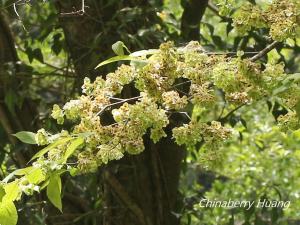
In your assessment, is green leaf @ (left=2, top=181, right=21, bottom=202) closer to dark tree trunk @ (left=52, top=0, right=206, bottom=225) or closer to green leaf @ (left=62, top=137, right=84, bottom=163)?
green leaf @ (left=62, top=137, right=84, bottom=163)

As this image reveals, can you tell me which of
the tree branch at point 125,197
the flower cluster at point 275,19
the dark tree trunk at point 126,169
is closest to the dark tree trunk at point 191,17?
the dark tree trunk at point 126,169

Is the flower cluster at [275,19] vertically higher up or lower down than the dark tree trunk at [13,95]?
higher up

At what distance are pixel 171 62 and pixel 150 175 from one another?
0.88 m

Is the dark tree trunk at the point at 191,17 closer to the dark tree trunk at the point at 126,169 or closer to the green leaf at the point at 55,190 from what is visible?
the dark tree trunk at the point at 126,169

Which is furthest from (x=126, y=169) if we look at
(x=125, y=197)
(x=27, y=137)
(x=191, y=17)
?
(x=27, y=137)

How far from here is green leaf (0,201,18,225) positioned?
963mm

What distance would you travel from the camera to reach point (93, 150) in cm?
97

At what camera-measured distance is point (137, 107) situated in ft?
2.95

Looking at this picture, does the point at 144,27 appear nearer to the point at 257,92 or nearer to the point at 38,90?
the point at 38,90

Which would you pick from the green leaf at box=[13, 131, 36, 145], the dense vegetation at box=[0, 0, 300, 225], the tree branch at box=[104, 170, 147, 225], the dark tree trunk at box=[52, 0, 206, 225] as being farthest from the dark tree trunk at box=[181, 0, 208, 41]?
the green leaf at box=[13, 131, 36, 145]

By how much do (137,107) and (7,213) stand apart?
291 millimetres

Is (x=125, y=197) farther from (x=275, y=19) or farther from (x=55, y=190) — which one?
(x=275, y=19)

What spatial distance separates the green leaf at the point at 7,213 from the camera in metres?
0.96

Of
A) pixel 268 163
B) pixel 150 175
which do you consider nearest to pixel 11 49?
pixel 150 175
